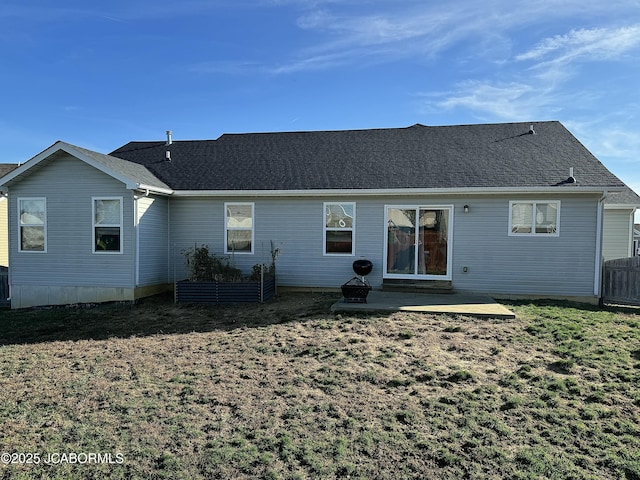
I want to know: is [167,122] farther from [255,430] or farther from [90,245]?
[255,430]

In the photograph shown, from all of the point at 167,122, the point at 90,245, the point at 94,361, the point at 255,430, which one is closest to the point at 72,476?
the point at 255,430

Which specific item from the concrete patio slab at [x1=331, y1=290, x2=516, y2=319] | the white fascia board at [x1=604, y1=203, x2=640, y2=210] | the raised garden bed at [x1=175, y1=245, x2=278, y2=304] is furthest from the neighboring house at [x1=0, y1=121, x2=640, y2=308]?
the white fascia board at [x1=604, y1=203, x2=640, y2=210]

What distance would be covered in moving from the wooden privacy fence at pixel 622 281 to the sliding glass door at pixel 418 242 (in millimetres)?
3751

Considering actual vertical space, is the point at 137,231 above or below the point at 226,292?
above

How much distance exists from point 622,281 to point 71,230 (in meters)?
14.0

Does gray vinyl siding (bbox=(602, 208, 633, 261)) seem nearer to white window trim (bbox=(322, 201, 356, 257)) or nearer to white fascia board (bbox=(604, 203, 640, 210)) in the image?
white fascia board (bbox=(604, 203, 640, 210))

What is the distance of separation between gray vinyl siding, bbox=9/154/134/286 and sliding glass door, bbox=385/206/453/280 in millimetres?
6807

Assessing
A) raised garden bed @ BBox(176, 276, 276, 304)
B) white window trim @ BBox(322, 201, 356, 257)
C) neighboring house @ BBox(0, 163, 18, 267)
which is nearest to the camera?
raised garden bed @ BBox(176, 276, 276, 304)

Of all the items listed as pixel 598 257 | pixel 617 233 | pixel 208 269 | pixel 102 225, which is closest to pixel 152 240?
pixel 102 225

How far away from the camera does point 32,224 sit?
10.7 meters

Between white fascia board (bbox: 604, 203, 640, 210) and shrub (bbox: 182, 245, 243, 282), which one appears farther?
white fascia board (bbox: 604, 203, 640, 210)

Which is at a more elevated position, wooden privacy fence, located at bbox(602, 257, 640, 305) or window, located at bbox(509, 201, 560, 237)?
window, located at bbox(509, 201, 560, 237)

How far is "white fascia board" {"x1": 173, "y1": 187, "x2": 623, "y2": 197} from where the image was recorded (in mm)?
9562

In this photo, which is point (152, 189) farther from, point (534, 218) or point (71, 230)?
point (534, 218)
